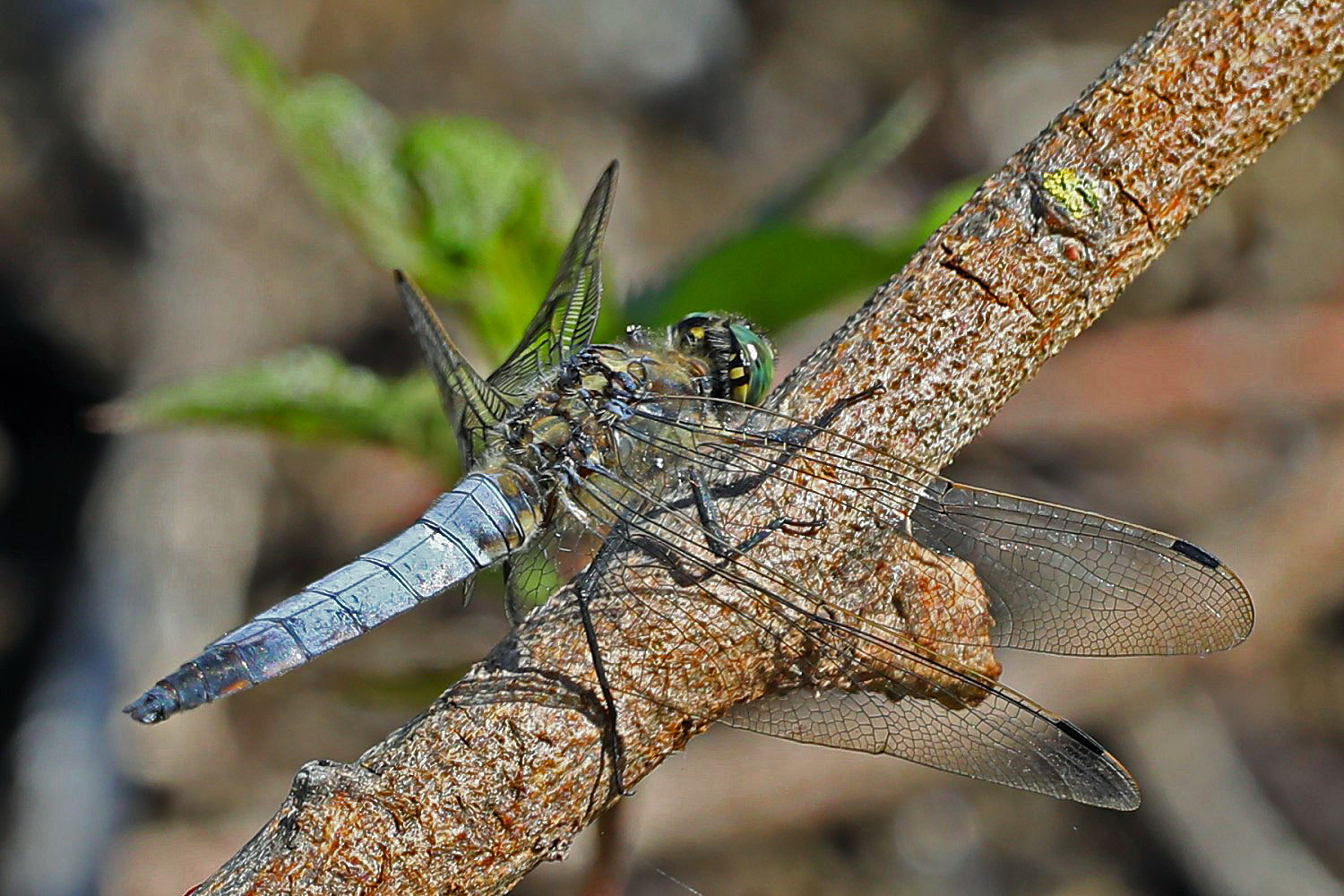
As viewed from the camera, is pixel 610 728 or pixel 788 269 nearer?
pixel 610 728

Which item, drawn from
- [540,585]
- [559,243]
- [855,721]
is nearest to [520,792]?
[855,721]

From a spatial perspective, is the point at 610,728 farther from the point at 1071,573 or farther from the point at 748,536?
the point at 1071,573

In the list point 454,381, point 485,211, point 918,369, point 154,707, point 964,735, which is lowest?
point 964,735

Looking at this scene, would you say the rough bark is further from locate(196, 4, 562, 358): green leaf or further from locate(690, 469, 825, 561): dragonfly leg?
locate(196, 4, 562, 358): green leaf

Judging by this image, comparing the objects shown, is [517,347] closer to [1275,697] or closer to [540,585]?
[540,585]

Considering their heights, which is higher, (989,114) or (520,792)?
(989,114)

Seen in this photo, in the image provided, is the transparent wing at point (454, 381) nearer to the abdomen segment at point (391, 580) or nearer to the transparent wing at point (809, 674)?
the abdomen segment at point (391, 580)

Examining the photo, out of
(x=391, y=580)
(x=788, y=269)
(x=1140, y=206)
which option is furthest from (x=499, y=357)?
(x=1140, y=206)
